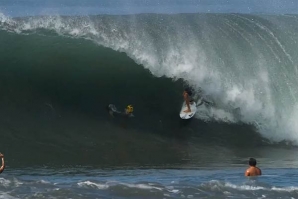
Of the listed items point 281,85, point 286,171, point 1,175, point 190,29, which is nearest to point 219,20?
point 190,29

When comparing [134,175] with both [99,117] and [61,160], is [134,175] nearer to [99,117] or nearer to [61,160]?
[61,160]

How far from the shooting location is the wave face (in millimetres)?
19219

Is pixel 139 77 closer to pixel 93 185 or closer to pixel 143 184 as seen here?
pixel 143 184

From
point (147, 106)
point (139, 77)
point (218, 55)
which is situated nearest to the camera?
point (147, 106)

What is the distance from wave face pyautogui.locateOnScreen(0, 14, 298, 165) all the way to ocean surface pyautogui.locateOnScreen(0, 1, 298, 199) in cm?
3

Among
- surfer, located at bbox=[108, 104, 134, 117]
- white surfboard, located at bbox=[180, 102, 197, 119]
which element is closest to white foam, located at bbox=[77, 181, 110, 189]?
surfer, located at bbox=[108, 104, 134, 117]

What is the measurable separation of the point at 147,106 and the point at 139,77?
125 centimetres

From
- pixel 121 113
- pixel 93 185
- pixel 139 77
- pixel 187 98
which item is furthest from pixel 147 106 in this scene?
pixel 93 185

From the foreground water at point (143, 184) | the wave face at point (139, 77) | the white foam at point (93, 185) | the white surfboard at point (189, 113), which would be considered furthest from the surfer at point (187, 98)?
the white foam at point (93, 185)

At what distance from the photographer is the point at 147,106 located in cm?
2058

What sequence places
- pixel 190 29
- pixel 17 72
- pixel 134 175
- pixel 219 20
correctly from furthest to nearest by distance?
pixel 219 20 → pixel 190 29 → pixel 17 72 → pixel 134 175

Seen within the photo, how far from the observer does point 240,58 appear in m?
22.4

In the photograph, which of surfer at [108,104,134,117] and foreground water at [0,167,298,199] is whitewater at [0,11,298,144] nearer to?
surfer at [108,104,134,117]

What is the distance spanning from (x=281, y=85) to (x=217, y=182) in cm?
806
